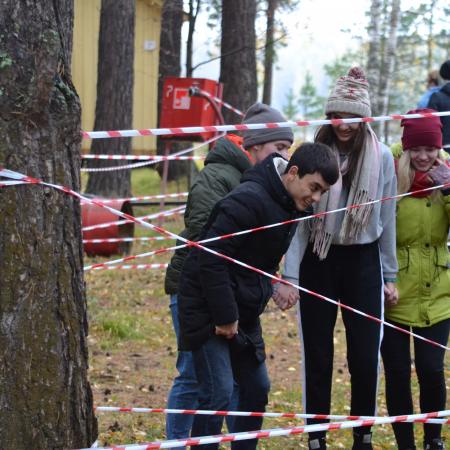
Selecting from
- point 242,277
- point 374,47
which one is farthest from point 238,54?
point 242,277

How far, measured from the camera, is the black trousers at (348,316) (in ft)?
14.7

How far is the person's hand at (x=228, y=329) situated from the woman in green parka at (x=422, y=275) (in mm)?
1203

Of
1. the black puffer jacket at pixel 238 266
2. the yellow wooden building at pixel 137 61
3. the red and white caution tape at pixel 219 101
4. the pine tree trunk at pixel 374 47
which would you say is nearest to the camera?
the black puffer jacket at pixel 238 266

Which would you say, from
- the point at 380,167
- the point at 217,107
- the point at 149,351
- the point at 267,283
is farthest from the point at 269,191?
the point at 217,107

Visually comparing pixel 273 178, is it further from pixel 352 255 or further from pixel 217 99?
pixel 217 99

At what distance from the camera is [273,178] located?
12.8 feet

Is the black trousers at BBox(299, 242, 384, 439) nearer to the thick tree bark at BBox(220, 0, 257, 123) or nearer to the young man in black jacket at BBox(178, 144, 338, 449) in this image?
the young man in black jacket at BBox(178, 144, 338, 449)

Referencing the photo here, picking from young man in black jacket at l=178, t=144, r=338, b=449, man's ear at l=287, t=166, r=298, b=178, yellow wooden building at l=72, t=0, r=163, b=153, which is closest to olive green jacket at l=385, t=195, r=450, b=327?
young man in black jacket at l=178, t=144, r=338, b=449

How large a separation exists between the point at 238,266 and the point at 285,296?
0.59 meters

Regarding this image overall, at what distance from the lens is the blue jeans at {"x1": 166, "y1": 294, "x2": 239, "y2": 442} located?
14.4 feet

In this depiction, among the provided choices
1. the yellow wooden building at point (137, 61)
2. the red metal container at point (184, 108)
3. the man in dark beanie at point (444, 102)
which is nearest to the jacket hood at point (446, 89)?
the man in dark beanie at point (444, 102)

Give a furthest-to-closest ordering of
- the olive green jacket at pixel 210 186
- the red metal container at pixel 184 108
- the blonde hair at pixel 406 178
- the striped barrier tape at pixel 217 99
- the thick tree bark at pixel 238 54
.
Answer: the red metal container at pixel 184 108
the thick tree bark at pixel 238 54
the striped barrier tape at pixel 217 99
the blonde hair at pixel 406 178
the olive green jacket at pixel 210 186

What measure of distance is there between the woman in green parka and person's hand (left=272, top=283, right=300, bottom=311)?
61 centimetres

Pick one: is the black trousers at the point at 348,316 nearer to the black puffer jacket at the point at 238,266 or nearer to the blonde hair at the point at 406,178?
the blonde hair at the point at 406,178
